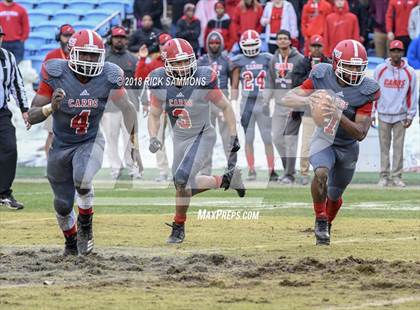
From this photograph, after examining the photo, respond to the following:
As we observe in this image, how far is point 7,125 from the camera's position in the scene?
12.9m

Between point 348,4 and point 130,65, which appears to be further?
point 348,4

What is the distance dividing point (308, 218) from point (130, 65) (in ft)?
16.8

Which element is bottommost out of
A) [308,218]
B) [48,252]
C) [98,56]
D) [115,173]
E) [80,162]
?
[115,173]

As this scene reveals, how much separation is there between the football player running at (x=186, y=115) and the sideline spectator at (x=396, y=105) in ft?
18.4

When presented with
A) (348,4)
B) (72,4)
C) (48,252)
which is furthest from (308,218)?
(72,4)

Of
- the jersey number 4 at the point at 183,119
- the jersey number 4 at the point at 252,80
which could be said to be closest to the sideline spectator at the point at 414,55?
the jersey number 4 at the point at 252,80

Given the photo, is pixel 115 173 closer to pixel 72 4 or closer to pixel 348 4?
pixel 348 4

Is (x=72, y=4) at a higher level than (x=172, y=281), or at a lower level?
lower

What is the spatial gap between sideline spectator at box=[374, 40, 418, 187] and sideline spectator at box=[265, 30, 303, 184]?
1.24m

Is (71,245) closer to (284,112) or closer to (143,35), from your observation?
(284,112)

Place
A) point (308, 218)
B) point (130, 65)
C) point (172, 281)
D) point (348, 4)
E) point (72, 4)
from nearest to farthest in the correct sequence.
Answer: point (172, 281) < point (308, 218) < point (130, 65) < point (348, 4) < point (72, 4)

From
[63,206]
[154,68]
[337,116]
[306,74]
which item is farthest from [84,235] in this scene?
[154,68]

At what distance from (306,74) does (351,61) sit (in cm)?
602

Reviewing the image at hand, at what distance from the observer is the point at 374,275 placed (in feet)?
25.1
